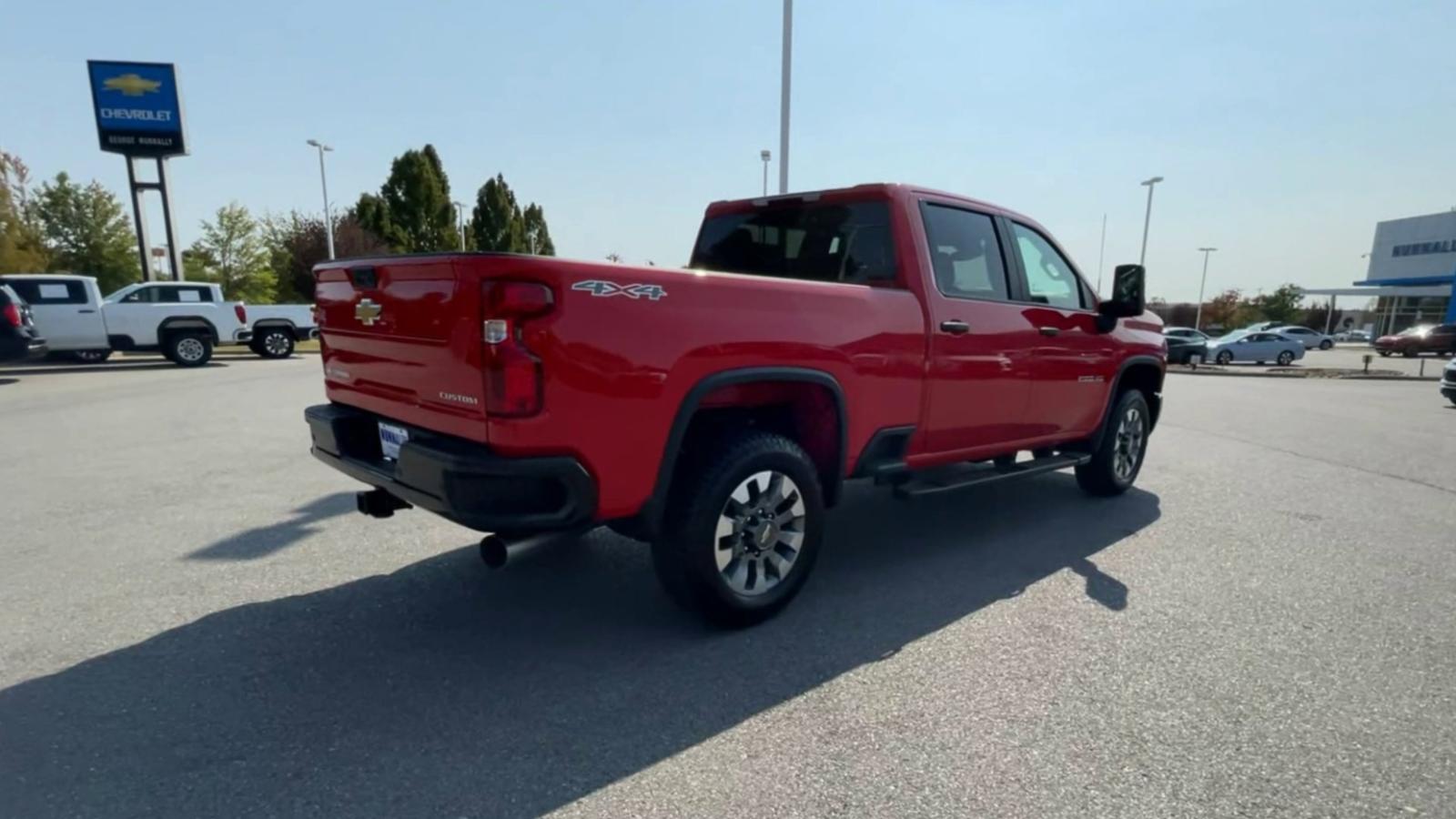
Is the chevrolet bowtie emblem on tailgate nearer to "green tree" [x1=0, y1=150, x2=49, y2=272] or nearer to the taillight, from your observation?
the taillight

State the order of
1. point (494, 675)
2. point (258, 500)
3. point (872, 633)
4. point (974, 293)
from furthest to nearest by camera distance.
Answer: point (258, 500)
point (974, 293)
point (872, 633)
point (494, 675)

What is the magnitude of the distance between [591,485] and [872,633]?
1.52 metres

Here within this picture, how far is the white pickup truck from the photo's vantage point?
563 inches

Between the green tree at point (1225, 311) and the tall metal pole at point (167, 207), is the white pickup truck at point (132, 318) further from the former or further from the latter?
the green tree at point (1225, 311)

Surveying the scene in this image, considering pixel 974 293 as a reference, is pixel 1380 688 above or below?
below

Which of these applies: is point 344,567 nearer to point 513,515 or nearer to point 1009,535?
point 513,515

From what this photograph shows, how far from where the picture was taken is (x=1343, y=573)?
13.8 ft

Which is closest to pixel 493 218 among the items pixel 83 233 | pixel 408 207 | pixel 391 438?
pixel 408 207

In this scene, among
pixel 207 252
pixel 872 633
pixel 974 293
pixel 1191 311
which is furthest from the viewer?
pixel 1191 311

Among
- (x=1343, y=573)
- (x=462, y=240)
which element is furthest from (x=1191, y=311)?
(x=1343, y=573)

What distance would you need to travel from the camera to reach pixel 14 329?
12281 millimetres

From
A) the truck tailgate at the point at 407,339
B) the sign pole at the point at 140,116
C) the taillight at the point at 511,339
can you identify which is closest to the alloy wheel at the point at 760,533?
the taillight at the point at 511,339

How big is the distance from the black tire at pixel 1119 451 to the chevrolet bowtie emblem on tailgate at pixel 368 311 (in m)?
5.03

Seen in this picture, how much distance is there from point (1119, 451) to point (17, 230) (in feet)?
156
